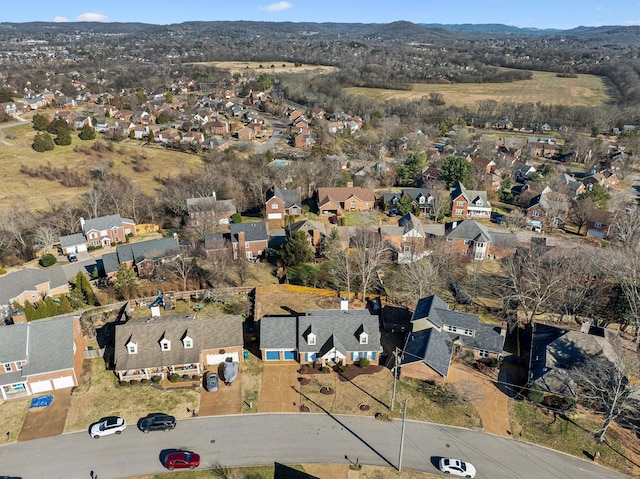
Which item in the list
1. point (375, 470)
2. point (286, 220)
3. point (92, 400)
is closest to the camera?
point (375, 470)

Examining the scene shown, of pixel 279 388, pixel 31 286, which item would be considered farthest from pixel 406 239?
pixel 31 286

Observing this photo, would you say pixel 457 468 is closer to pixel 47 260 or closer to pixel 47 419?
pixel 47 419

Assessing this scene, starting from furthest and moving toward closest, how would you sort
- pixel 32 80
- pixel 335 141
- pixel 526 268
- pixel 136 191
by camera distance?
pixel 32 80 < pixel 335 141 < pixel 136 191 < pixel 526 268

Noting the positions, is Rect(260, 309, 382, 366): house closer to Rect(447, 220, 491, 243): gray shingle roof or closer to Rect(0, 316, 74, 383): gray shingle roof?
Rect(0, 316, 74, 383): gray shingle roof

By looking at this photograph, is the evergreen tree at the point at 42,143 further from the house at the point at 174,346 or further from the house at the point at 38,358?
the house at the point at 174,346

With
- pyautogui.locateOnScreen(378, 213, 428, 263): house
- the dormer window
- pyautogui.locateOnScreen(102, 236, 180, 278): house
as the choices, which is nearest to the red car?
the dormer window

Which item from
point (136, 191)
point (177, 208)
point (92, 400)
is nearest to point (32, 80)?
point (136, 191)

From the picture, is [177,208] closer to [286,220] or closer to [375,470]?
[286,220]
